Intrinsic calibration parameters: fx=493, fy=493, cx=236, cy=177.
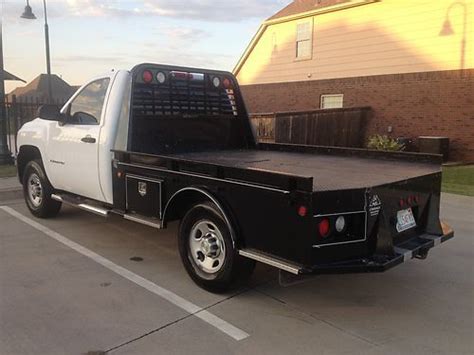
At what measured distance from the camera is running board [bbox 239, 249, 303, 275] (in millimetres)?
3646

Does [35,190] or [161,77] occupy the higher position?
[161,77]

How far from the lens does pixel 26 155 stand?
24.6ft

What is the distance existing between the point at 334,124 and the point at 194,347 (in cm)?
1387

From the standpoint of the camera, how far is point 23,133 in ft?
24.1

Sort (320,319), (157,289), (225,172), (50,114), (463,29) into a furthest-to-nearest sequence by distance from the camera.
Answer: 1. (463,29)
2. (50,114)
3. (157,289)
4. (225,172)
5. (320,319)

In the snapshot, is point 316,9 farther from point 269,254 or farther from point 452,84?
point 269,254

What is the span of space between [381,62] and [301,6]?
504 cm

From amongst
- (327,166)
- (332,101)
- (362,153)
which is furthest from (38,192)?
(332,101)

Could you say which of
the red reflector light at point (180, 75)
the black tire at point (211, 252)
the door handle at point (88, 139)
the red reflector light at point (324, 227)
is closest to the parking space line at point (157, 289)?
the black tire at point (211, 252)

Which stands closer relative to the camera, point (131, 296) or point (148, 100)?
point (131, 296)

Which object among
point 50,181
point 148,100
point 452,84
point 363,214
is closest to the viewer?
point 363,214

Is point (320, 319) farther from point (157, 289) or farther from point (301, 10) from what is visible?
point (301, 10)

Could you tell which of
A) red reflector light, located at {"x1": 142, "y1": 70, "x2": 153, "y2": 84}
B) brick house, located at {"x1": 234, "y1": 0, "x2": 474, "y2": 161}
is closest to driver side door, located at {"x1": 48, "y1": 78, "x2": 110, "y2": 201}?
red reflector light, located at {"x1": 142, "y1": 70, "x2": 153, "y2": 84}

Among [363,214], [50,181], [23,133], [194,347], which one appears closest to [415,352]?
[363,214]
